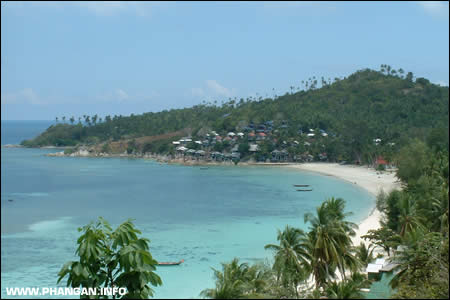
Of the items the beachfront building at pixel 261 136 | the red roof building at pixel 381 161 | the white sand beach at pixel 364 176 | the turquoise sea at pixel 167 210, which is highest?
the beachfront building at pixel 261 136

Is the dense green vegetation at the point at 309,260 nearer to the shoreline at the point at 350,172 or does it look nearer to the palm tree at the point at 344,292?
the palm tree at the point at 344,292

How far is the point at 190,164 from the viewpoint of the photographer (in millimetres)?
71125

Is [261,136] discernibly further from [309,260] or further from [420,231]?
[309,260]

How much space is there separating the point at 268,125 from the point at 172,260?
60.5 m

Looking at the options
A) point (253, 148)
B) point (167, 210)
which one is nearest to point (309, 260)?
point (167, 210)

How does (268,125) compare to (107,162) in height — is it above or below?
above

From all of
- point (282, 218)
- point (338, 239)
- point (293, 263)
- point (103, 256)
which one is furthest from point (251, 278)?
point (282, 218)

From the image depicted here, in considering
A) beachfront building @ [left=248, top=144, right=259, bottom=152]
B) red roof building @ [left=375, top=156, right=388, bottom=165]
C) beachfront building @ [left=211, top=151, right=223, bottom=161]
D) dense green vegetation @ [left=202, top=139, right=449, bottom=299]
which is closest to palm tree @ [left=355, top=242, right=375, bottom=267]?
dense green vegetation @ [left=202, top=139, right=449, bottom=299]

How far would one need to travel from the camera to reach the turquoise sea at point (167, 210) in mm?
21484

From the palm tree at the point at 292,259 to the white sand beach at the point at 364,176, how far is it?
1511 centimetres

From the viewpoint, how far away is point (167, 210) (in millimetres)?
36094

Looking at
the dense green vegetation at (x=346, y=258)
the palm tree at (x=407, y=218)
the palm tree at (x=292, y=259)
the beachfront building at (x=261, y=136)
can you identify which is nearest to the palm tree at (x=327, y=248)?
the dense green vegetation at (x=346, y=258)

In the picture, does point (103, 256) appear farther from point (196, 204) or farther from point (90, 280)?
point (196, 204)

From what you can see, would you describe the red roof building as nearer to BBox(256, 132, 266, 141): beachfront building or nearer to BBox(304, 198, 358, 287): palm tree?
BBox(256, 132, 266, 141): beachfront building
